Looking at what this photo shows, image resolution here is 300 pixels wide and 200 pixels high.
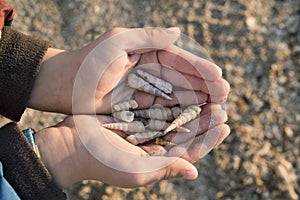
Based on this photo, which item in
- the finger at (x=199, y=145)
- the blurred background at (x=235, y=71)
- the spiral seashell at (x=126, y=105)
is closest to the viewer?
the finger at (x=199, y=145)

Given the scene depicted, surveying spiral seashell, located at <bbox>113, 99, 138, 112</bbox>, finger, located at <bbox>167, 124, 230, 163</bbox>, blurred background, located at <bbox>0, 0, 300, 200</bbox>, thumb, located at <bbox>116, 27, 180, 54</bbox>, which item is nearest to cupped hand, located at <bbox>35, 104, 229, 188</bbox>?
finger, located at <bbox>167, 124, 230, 163</bbox>

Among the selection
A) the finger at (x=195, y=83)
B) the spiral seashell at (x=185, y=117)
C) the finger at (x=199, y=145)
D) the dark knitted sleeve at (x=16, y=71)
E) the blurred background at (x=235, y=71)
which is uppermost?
the dark knitted sleeve at (x=16, y=71)

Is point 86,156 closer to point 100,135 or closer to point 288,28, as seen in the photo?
point 100,135

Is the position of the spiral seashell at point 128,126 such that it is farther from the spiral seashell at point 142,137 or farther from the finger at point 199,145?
the finger at point 199,145

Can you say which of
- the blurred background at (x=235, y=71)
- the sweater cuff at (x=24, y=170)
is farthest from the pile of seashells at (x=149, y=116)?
the blurred background at (x=235, y=71)

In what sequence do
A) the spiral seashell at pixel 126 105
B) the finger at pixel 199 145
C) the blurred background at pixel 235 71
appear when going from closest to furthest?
1. the finger at pixel 199 145
2. the spiral seashell at pixel 126 105
3. the blurred background at pixel 235 71

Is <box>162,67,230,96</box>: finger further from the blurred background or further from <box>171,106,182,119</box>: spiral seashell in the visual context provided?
the blurred background
